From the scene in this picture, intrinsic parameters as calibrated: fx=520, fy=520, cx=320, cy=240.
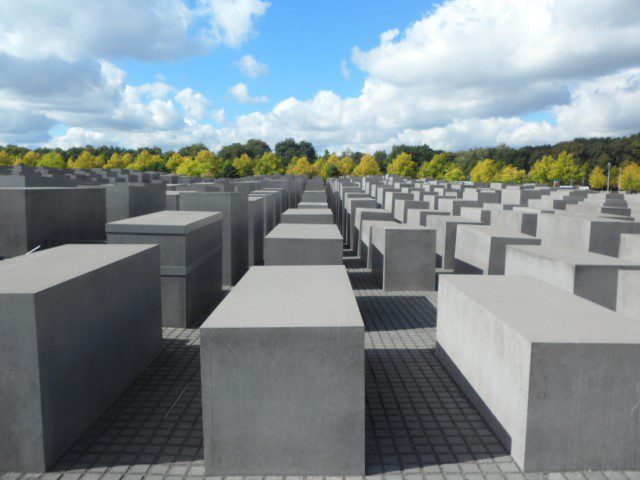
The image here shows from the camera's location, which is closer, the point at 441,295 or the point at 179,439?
the point at 179,439

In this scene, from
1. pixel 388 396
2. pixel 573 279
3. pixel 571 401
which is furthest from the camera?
pixel 573 279

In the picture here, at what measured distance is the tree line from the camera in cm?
7700

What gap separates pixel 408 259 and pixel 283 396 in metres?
8.54

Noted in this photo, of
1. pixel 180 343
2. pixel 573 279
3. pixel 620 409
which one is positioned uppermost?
pixel 573 279

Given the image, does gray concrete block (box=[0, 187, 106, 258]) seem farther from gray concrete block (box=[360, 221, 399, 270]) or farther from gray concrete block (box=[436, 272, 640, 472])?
gray concrete block (box=[436, 272, 640, 472])

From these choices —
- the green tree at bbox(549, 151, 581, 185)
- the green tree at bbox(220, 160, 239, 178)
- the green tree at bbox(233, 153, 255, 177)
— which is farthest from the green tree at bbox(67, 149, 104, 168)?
the green tree at bbox(549, 151, 581, 185)

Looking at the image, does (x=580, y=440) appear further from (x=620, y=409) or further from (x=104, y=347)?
(x=104, y=347)

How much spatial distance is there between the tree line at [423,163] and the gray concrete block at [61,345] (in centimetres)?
6719

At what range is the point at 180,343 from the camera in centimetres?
838

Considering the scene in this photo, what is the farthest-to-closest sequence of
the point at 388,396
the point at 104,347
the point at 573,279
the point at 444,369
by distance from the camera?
the point at 573,279 < the point at 444,369 < the point at 388,396 < the point at 104,347

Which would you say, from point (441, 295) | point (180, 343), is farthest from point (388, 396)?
point (180, 343)

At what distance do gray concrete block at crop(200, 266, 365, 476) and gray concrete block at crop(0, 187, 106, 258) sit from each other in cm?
629

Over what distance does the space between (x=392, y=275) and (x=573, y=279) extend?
17.1 feet

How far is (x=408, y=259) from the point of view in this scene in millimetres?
12672
